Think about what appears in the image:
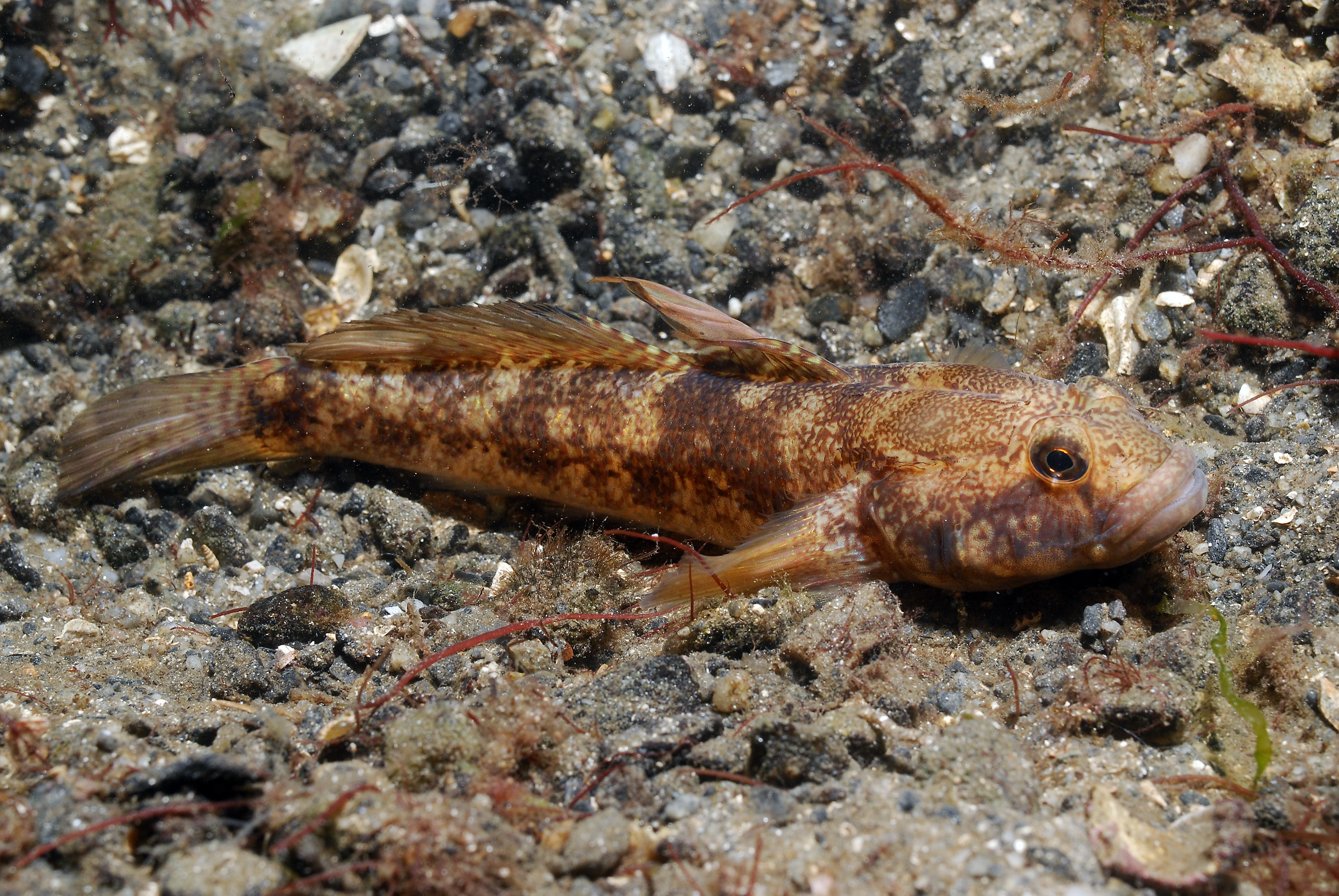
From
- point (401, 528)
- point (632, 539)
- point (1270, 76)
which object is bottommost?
point (632, 539)

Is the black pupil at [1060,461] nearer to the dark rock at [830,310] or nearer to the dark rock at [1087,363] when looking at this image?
the dark rock at [1087,363]

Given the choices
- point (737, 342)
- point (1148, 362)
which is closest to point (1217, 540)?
point (1148, 362)

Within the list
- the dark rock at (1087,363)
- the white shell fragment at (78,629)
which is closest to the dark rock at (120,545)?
the white shell fragment at (78,629)

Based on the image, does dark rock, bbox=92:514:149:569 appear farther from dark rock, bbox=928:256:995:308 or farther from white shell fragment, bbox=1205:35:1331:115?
white shell fragment, bbox=1205:35:1331:115

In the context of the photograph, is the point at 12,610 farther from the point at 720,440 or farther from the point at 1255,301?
the point at 1255,301

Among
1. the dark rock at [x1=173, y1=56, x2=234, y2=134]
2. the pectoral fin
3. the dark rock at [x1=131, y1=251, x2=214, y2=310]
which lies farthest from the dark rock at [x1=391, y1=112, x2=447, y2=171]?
the pectoral fin

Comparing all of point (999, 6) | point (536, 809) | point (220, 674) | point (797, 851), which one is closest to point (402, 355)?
point (220, 674)

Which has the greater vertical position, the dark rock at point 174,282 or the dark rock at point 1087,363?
the dark rock at point 174,282
